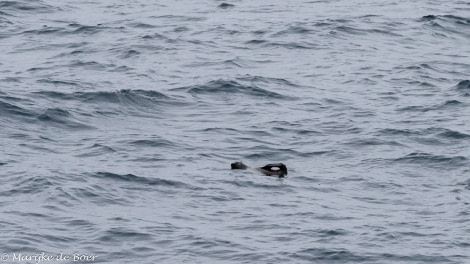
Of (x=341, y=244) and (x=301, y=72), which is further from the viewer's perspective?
(x=301, y=72)

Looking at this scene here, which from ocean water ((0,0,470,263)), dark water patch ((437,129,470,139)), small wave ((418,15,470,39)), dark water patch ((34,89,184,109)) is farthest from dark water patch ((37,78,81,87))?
small wave ((418,15,470,39))

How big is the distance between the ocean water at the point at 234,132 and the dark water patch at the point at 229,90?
0.07m

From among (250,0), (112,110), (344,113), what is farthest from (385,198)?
(250,0)

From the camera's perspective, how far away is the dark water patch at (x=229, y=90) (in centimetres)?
3165

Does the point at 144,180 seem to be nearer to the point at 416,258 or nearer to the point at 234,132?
the point at 234,132

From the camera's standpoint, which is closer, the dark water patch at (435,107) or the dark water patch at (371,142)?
the dark water patch at (371,142)

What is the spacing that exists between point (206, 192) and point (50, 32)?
17.1 m

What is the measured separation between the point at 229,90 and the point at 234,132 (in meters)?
3.91

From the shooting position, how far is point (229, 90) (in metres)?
32.0

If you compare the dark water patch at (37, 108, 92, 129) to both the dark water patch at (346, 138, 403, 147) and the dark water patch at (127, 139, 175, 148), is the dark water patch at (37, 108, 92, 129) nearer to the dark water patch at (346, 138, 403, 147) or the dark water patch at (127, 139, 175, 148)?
the dark water patch at (127, 139, 175, 148)

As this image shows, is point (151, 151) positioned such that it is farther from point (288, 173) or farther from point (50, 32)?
point (50, 32)

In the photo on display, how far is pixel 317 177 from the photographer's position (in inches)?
986

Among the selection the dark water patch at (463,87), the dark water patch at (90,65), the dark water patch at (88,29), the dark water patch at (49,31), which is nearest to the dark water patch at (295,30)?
the dark water patch at (88,29)

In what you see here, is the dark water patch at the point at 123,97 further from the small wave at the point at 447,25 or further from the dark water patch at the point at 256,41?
the small wave at the point at 447,25
